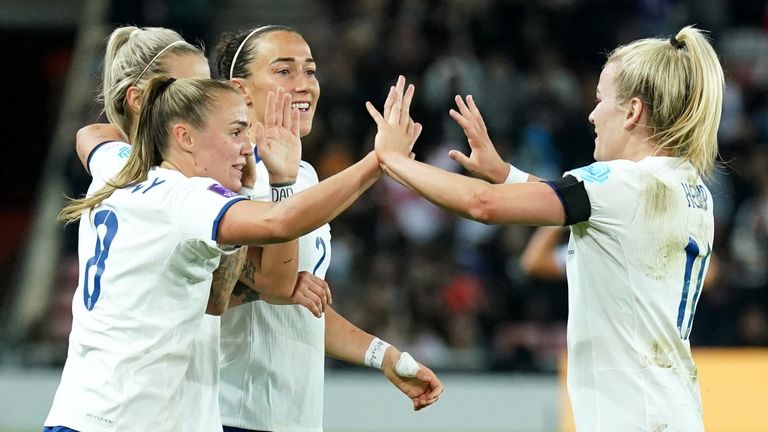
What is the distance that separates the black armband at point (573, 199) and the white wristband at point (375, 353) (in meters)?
1.20

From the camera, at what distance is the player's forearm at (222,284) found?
12.5 ft

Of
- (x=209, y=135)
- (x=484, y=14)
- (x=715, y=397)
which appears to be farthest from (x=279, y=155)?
(x=484, y=14)

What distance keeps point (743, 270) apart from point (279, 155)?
302 inches

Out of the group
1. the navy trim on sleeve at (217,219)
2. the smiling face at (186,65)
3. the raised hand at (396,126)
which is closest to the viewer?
the navy trim on sleeve at (217,219)

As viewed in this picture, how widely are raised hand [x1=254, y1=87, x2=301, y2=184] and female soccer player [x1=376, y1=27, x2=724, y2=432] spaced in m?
0.40

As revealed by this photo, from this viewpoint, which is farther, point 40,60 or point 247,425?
point 40,60

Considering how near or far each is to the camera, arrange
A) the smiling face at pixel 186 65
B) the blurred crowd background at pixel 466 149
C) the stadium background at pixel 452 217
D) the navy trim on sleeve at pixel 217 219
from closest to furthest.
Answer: the navy trim on sleeve at pixel 217 219, the smiling face at pixel 186 65, the stadium background at pixel 452 217, the blurred crowd background at pixel 466 149

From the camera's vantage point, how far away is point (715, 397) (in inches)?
337

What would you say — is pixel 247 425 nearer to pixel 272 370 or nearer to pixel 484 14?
pixel 272 370

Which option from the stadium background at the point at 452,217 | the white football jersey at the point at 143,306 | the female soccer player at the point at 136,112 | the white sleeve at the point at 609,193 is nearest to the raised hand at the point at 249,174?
the female soccer player at the point at 136,112

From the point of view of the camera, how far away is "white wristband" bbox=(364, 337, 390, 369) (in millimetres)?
4508

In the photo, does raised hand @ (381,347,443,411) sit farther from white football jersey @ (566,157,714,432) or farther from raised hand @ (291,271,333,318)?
white football jersey @ (566,157,714,432)

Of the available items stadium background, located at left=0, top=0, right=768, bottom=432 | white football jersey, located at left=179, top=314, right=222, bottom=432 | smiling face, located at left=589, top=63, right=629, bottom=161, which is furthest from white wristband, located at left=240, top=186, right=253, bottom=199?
stadium background, located at left=0, top=0, right=768, bottom=432

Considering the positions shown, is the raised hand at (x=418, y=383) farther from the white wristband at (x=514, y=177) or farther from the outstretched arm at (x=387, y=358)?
the white wristband at (x=514, y=177)
